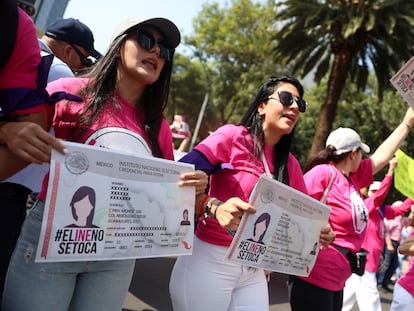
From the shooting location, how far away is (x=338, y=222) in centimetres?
292

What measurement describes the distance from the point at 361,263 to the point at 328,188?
56 centimetres

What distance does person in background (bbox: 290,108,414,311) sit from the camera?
274cm

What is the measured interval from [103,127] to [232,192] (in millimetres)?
786

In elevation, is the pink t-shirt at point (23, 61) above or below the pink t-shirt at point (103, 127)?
above

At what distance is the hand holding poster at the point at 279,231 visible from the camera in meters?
1.85

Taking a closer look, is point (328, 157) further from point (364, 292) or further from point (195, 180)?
point (364, 292)

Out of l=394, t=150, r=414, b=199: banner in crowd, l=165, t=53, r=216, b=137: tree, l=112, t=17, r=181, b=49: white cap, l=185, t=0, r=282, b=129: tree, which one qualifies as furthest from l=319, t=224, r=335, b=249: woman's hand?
l=165, t=53, r=216, b=137: tree

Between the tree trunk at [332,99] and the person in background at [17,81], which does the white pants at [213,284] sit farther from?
the tree trunk at [332,99]

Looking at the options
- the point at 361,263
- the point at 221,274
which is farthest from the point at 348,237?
the point at 221,274

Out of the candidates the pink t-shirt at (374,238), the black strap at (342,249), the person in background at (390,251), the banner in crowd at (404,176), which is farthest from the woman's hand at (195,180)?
the person in background at (390,251)

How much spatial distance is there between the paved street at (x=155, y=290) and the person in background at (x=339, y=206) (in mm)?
2443

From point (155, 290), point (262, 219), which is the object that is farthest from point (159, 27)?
point (155, 290)

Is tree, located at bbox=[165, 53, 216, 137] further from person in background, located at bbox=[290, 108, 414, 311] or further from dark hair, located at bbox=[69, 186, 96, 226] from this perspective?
dark hair, located at bbox=[69, 186, 96, 226]

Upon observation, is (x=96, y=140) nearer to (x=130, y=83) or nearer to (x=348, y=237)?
(x=130, y=83)
